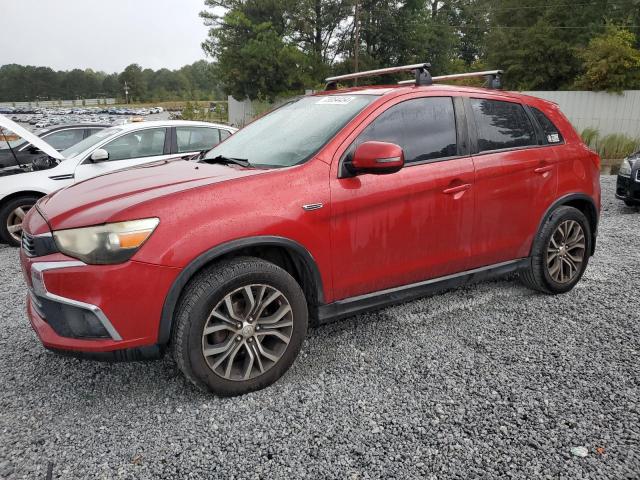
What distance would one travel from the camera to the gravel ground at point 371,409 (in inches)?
91.8

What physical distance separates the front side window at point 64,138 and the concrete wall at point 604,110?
1536cm

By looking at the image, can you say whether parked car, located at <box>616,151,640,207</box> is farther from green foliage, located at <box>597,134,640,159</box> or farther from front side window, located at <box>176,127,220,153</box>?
green foliage, located at <box>597,134,640,159</box>

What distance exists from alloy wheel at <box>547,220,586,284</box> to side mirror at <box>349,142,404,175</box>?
195 cm

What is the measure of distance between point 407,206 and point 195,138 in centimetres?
486

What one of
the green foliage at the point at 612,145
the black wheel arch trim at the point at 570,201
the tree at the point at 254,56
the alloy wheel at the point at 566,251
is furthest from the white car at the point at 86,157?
the tree at the point at 254,56

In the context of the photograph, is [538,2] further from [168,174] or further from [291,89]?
[168,174]

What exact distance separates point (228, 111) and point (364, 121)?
34.6 m

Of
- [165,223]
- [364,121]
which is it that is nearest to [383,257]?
[364,121]

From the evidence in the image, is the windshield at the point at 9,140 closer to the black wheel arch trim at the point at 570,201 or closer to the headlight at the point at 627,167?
the black wheel arch trim at the point at 570,201

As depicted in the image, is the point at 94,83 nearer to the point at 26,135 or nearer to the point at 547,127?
the point at 26,135

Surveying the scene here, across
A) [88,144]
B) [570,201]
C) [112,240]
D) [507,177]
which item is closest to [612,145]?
[570,201]

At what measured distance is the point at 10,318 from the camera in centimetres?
408

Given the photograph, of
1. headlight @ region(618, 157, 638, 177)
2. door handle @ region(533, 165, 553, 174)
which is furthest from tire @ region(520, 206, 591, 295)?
headlight @ region(618, 157, 638, 177)

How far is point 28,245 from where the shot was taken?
2783mm
